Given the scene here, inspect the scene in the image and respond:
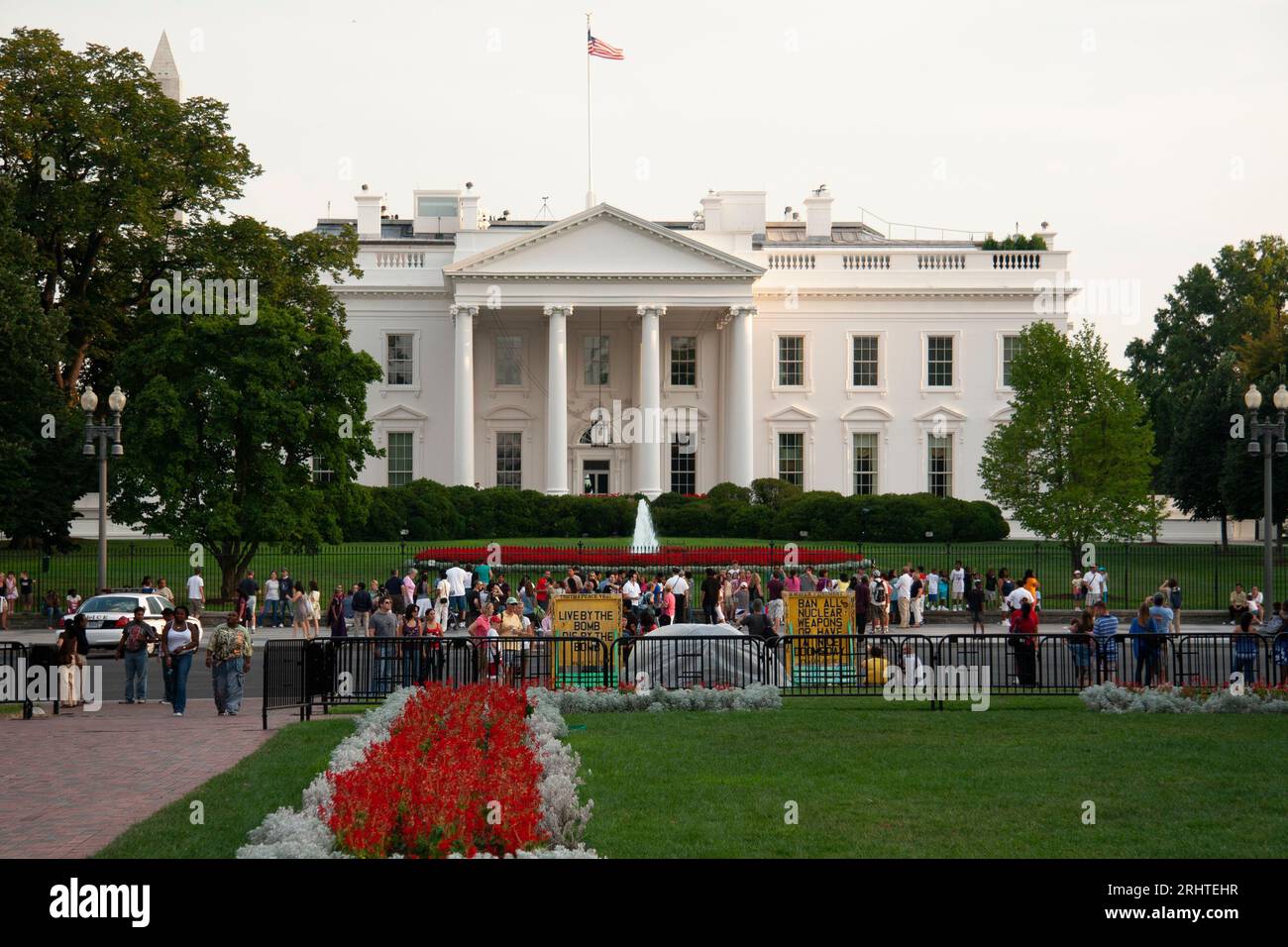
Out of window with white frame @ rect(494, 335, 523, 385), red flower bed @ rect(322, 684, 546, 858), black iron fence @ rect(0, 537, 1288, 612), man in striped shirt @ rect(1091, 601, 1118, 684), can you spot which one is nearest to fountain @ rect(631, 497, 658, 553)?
black iron fence @ rect(0, 537, 1288, 612)

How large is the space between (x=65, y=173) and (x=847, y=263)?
114 feet

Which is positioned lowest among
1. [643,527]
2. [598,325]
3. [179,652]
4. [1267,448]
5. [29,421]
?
[179,652]

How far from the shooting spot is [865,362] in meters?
69.0

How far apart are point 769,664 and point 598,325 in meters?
47.2

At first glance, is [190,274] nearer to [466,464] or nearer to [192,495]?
[192,495]

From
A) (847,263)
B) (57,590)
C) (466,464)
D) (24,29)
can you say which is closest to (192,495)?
(57,590)

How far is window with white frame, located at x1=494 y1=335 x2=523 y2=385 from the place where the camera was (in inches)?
2675

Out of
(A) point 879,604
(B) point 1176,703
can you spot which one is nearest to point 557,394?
(A) point 879,604

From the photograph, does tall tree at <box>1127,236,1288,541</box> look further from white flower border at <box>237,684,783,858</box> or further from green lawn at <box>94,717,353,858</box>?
green lawn at <box>94,717,353,858</box>

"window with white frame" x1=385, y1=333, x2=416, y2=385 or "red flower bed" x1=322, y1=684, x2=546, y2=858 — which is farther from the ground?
"window with white frame" x1=385, y1=333, x2=416, y2=385

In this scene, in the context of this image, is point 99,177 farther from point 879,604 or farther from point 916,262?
point 916,262

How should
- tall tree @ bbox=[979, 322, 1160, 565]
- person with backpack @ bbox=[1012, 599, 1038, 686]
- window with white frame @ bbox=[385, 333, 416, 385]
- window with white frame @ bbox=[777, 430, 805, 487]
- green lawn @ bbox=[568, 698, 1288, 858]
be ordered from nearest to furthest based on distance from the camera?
green lawn @ bbox=[568, 698, 1288, 858] → person with backpack @ bbox=[1012, 599, 1038, 686] → tall tree @ bbox=[979, 322, 1160, 565] → window with white frame @ bbox=[385, 333, 416, 385] → window with white frame @ bbox=[777, 430, 805, 487]

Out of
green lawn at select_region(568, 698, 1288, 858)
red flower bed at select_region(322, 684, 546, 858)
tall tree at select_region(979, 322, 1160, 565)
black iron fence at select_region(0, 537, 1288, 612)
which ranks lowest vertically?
green lawn at select_region(568, 698, 1288, 858)

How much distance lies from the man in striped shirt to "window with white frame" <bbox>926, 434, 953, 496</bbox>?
148 ft
